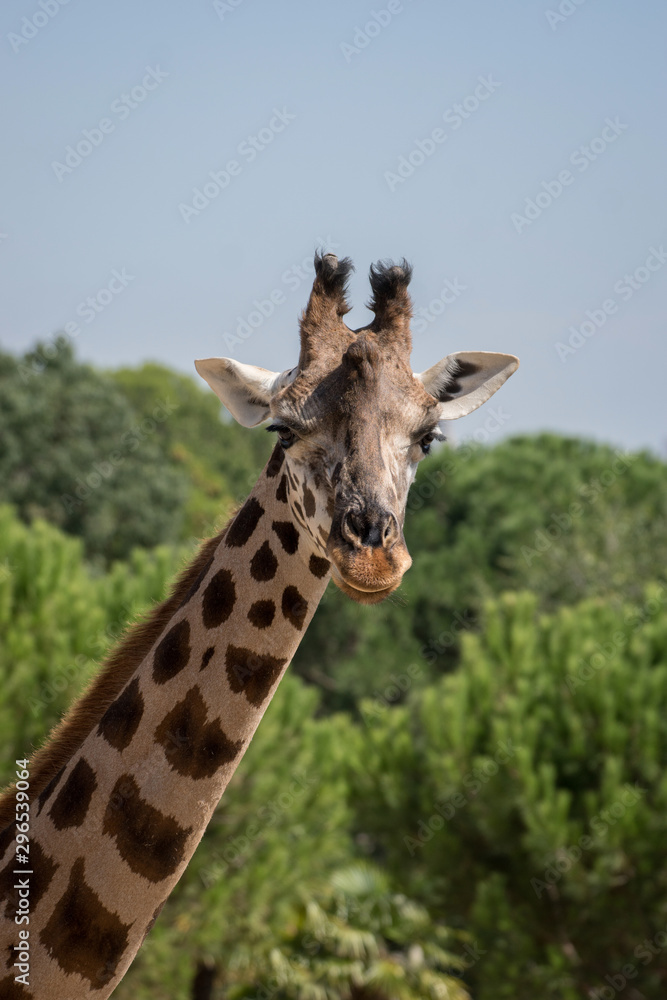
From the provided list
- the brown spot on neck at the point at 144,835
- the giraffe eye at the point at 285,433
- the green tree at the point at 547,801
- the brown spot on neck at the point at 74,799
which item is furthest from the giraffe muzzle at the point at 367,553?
the green tree at the point at 547,801

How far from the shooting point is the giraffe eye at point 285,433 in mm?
3379

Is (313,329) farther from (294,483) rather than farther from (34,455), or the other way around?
(34,455)

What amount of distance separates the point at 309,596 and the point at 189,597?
0.47m

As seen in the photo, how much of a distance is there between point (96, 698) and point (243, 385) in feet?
4.15

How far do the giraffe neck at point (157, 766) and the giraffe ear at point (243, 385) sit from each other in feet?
0.96

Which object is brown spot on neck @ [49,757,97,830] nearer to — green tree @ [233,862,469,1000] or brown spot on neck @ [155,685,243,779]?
brown spot on neck @ [155,685,243,779]

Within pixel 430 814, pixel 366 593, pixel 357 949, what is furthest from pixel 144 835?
pixel 357 949

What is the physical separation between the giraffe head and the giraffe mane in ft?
2.04

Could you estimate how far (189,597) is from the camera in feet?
12.1

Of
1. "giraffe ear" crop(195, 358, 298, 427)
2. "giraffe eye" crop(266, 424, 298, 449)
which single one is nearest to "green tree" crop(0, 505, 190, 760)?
"giraffe ear" crop(195, 358, 298, 427)

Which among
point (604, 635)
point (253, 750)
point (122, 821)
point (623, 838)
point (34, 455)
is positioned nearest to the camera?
point (122, 821)

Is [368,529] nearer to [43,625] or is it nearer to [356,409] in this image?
[356,409]

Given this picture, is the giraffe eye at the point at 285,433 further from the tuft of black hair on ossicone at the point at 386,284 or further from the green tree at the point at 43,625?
the green tree at the point at 43,625

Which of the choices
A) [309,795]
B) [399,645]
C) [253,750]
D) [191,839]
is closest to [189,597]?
[191,839]
